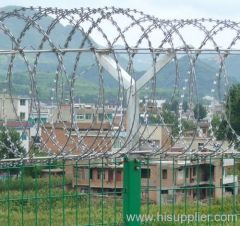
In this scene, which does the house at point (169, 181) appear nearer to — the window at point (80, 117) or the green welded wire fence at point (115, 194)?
the green welded wire fence at point (115, 194)

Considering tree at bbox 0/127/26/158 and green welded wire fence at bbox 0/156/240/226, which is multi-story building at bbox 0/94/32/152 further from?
green welded wire fence at bbox 0/156/240/226

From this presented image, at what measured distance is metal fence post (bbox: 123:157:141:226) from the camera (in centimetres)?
653

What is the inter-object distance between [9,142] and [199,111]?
179cm

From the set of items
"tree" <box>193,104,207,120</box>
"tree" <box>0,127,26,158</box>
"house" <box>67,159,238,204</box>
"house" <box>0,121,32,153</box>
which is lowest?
"house" <box>67,159,238,204</box>

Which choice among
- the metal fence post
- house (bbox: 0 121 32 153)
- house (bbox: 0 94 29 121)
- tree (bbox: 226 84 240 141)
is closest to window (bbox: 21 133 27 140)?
house (bbox: 0 121 32 153)

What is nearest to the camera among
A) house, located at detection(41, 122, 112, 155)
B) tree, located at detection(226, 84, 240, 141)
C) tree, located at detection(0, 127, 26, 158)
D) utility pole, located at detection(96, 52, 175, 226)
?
tree, located at detection(0, 127, 26, 158)

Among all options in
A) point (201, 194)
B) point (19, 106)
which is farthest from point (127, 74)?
point (201, 194)

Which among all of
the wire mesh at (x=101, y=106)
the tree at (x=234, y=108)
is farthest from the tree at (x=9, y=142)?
the tree at (x=234, y=108)

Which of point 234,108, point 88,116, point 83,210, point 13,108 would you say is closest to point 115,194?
point 88,116

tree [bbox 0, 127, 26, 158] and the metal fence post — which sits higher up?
tree [bbox 0, 127, 26, 158]

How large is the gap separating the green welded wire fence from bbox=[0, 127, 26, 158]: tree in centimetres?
16

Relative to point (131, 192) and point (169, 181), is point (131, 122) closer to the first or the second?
point (131, 192)

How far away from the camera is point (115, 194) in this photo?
6719 millimetres

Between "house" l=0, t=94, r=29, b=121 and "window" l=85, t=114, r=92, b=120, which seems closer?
"house" l=0, t=94, r=29, b=121
